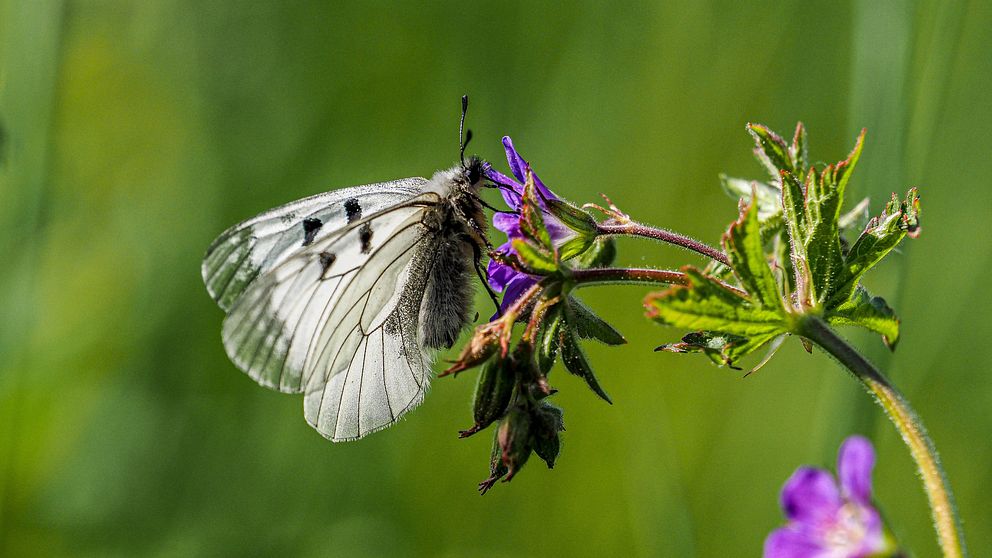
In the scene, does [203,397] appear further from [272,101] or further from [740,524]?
[740,524]

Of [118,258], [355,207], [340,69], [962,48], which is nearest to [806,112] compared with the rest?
[962,48]

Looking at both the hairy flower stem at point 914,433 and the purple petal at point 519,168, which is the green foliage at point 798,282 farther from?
the purple petal at point 519,168

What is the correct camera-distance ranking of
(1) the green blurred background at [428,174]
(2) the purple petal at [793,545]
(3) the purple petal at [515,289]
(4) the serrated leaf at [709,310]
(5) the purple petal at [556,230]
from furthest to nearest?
(1) the green blurred background at [428,174], (5) the purple petal at [556,230], (3) the purple petal at [515,289], (4) the serrated leaf at [709,310], (2) the purple petal at [793,545]

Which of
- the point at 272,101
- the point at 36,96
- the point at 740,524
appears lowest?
the point at 740,524

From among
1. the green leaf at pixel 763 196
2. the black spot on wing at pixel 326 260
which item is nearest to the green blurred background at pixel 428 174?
the green leaf at pixel 763 196

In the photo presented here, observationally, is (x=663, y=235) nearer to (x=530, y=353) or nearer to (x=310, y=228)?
(x=530, y=353)

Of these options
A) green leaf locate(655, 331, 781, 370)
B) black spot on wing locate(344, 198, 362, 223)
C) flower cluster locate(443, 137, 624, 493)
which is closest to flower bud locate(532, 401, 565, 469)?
flower cluster locate(443, 137, 624, 493)
